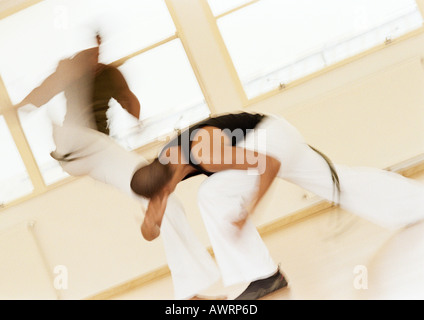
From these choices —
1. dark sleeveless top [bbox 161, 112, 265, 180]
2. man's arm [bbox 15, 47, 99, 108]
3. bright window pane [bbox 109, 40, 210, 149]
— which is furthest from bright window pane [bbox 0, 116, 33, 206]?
dark sleeveless top [bbox 161, 112, 265, 180]

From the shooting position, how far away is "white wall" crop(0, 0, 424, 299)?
2.25 meters

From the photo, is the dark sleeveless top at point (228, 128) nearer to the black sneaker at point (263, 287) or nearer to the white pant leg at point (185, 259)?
the white pant leg at point (185, 259)

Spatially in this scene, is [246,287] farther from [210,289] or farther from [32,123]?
[32,123]

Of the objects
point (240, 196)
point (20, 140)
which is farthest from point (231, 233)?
point (20, 140)

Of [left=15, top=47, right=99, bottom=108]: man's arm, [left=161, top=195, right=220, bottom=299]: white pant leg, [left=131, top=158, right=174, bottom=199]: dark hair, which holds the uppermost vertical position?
[left=15, top=47, right=99, bottom=108]: man's arm

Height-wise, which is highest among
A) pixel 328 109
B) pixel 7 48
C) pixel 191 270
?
pixel 7 48

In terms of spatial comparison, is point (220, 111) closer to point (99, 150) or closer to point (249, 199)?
point (99, 150)

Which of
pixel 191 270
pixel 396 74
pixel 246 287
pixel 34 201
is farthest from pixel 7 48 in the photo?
pixel 396 74

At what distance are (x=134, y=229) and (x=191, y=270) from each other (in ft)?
2.44

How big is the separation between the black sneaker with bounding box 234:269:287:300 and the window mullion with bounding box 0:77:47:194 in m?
1.29

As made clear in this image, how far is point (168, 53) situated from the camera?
2441 millimetres

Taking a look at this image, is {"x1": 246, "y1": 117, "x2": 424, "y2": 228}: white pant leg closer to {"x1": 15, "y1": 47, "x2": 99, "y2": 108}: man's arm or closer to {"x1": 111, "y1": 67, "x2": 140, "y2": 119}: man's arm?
{"x1": 111, "y1": 67, "x2": 140, "y2": 119}: man's arm

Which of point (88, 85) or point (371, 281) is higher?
point (88, 85)

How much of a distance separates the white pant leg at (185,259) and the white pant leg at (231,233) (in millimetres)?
186
